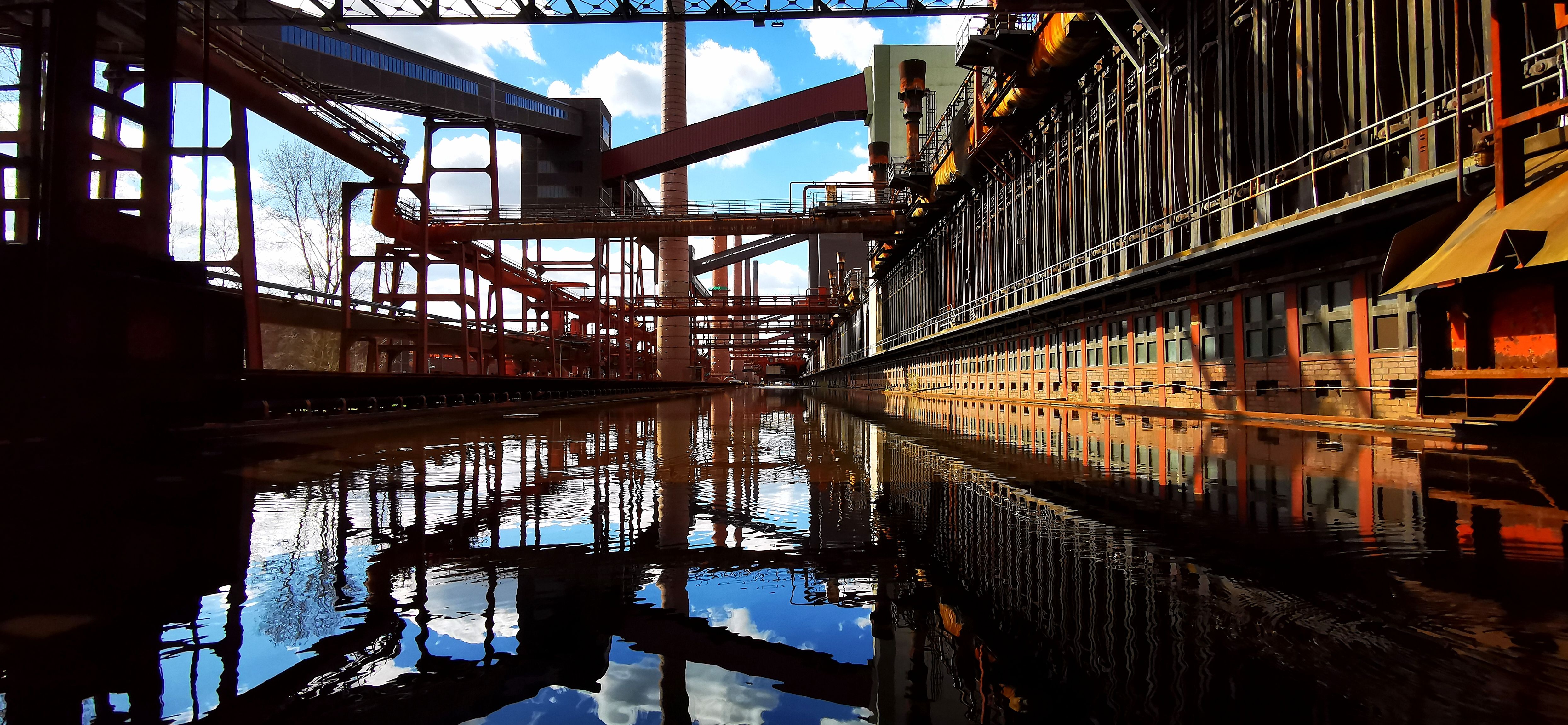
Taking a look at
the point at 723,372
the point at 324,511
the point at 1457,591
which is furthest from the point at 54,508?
the point at 723,372

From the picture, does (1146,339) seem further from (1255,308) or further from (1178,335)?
(1255,308)

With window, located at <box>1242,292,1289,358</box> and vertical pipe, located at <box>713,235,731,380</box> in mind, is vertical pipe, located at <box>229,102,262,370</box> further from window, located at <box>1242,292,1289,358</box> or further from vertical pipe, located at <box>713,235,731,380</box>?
vertical pipe, located at <box>713,235,731,380</box>

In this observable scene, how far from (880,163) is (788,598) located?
38.4m

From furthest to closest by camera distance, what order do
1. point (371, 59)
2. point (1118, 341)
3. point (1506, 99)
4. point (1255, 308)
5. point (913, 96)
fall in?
point (371, 59), point (913, 96), point (1118, 341), point (1255, 308), point (1506, 99)

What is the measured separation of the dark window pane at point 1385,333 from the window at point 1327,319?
27 centimetres

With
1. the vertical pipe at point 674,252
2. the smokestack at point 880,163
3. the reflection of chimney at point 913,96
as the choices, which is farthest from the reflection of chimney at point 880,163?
the vertical pipe at point 674,252

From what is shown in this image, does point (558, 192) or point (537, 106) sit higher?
point (537, 106)

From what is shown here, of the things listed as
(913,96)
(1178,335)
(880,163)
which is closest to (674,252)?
(880,163)

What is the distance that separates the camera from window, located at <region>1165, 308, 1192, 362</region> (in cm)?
1141

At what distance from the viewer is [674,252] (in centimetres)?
4775

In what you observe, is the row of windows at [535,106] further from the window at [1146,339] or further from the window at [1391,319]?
the window at [1391,319]

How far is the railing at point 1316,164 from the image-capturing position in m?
6.57

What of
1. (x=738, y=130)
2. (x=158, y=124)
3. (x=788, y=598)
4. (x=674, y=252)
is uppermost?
(x=738, y=130)

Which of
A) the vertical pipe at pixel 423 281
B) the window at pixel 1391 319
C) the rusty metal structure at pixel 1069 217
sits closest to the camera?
the rusty metal structure at pixel 1069 217
